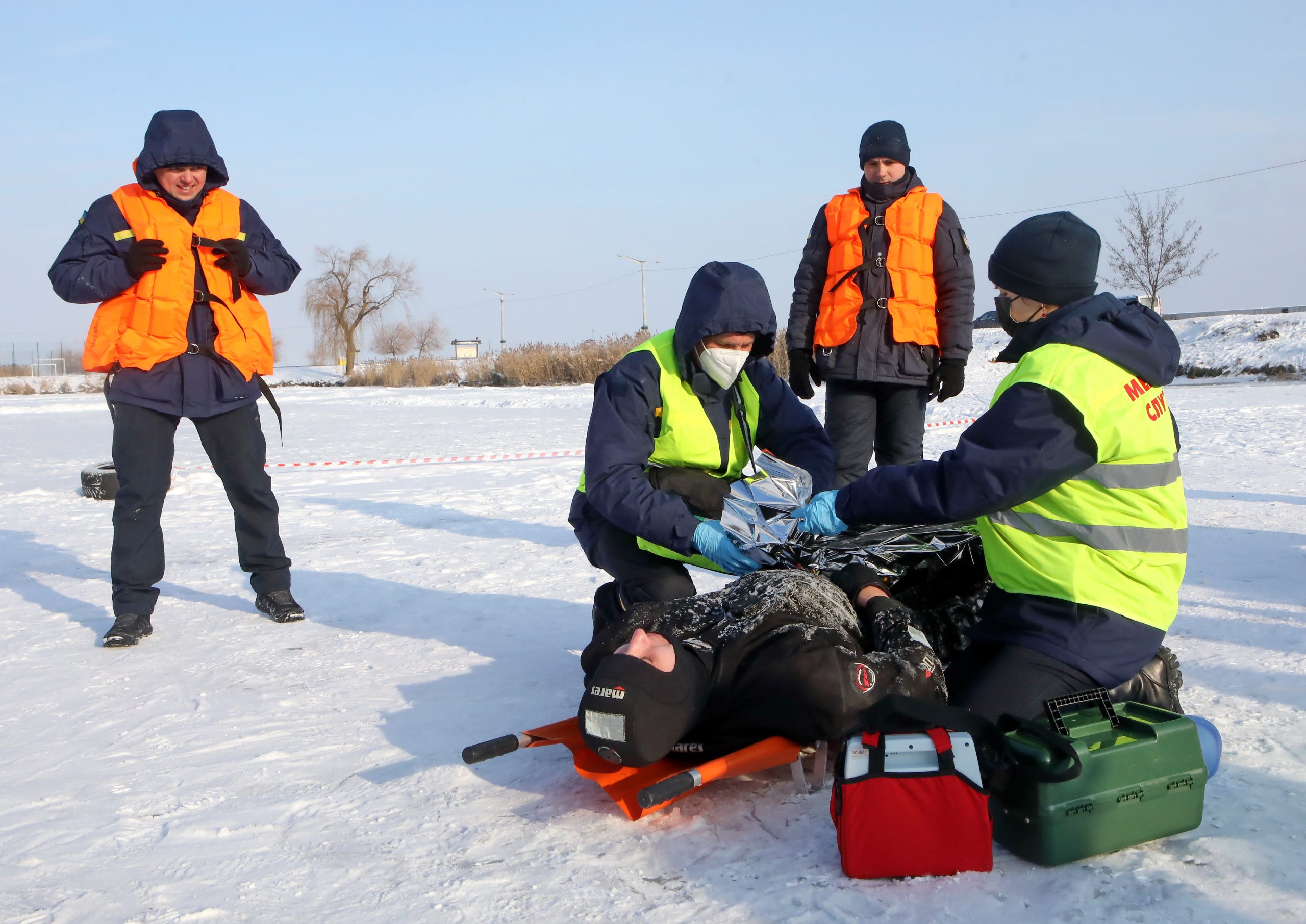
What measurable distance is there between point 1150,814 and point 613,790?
111cm

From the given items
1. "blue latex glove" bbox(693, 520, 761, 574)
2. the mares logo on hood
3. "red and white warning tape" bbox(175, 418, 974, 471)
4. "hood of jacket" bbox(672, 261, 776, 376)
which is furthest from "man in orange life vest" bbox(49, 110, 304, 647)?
"red and white warning tape" bbox(175, 418, 974, 471)

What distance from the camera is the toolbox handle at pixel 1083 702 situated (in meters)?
2.06

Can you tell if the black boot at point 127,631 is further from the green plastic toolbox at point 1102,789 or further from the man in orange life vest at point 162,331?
the green plastic toolbox at point 1102,789

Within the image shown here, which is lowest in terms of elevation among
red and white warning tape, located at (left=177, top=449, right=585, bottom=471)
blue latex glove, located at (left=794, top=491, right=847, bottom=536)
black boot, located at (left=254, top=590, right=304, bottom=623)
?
black boot, located at (left=254, top=590, right=304, bottom=623)

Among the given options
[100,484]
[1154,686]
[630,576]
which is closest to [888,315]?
[630,576]

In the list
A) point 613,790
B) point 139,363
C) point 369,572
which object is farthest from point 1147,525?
point 369,572

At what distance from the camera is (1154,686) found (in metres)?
2.42

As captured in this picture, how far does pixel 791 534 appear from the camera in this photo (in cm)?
290

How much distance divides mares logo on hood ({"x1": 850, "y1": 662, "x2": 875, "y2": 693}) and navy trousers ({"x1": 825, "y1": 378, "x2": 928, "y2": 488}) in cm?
191

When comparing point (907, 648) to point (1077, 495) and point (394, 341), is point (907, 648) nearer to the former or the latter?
point (1077, 495)

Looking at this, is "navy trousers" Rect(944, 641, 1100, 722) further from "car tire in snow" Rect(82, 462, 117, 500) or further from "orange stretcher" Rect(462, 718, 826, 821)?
"car tire in snow" Rect(82, 462, 117, 500)

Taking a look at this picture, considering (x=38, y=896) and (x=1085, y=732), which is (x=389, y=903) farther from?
(x=1085, y=732)

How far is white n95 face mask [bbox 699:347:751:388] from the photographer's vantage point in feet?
10.6

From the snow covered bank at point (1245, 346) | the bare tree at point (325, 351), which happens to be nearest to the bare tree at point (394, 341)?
the bare tree at point (325, 351)
